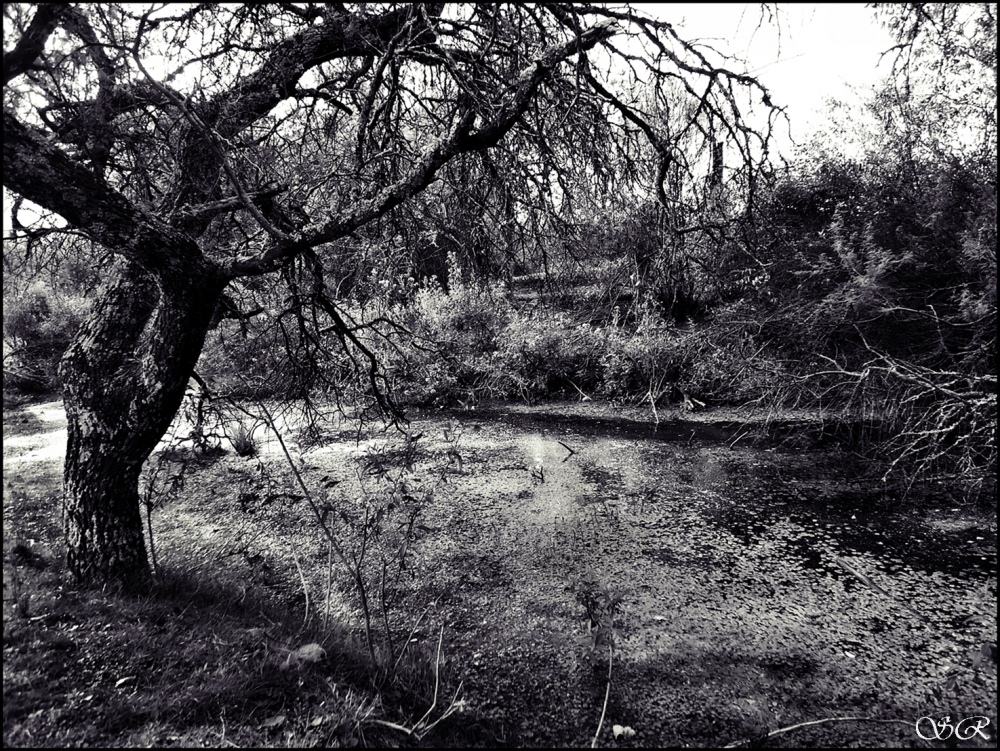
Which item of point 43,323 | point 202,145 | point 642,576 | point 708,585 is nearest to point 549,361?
point 642,576

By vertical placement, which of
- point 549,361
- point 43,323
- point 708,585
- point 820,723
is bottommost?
point 820,723

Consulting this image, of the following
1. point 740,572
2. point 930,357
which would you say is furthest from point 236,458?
point 930,357

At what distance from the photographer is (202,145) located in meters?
3.29

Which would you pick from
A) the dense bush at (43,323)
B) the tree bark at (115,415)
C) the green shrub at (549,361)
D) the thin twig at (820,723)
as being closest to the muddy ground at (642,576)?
the thin twig at (820,723)

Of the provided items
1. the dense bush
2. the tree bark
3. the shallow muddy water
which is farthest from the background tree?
the dense bush

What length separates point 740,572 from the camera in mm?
3930

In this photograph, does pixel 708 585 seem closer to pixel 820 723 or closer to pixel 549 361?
pixel 820 723

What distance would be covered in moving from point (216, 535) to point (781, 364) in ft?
22.5

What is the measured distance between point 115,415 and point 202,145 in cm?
168

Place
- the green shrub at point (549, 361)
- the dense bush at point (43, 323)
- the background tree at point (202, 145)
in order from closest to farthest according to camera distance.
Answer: the background tree at point (202, 145), the green shrub at point (549, 361), the dense bush at point (43, 323)

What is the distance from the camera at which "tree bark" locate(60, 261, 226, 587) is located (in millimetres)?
2912

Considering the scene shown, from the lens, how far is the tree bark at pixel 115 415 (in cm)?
291

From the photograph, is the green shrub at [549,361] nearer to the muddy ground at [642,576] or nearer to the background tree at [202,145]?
Answer: the muddy ground at [642,576]

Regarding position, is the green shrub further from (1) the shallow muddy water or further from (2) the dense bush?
(2) the dense bush
